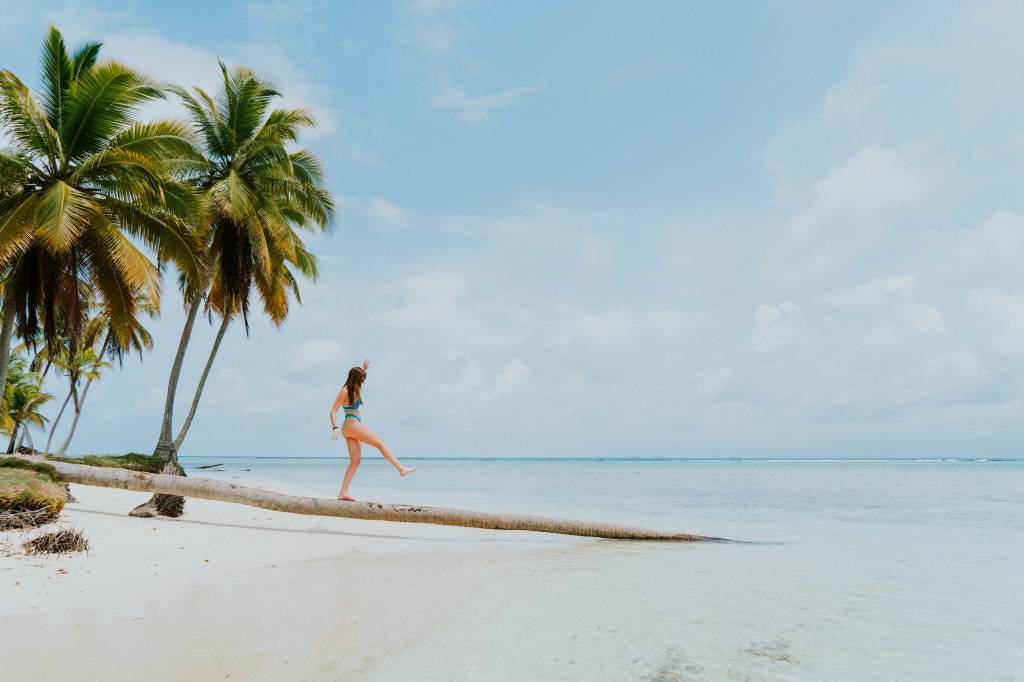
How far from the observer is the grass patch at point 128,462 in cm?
1934

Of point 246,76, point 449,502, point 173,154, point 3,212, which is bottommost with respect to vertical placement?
point 449,502

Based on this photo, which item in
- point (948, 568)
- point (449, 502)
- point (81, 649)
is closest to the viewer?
point (81, 649)

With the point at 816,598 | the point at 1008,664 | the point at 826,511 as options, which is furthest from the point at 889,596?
the point at 826,511

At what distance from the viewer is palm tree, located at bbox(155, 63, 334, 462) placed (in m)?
18.2

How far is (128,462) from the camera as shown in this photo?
24031mm

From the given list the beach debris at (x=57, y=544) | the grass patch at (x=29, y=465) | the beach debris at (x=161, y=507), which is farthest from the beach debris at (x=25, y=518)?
the beach debris at (x=161, y=507)

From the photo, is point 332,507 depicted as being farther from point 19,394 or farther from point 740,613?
point 19,394

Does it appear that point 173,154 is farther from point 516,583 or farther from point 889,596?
point 889,596

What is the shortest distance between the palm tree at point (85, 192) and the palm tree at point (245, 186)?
2661 millimetres

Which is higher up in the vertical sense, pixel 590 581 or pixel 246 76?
pixel 246 76

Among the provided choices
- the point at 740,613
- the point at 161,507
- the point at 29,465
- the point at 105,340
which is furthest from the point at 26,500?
the point at 105,340

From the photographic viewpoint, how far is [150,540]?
28.2 ft

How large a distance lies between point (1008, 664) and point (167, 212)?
17169mm

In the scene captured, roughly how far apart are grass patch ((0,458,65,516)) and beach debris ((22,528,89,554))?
5.91 feet
